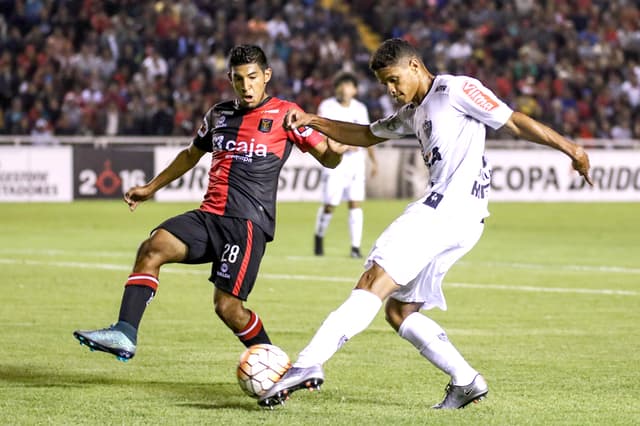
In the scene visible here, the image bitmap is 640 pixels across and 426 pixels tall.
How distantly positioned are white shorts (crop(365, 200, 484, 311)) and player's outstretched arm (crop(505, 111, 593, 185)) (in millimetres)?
566

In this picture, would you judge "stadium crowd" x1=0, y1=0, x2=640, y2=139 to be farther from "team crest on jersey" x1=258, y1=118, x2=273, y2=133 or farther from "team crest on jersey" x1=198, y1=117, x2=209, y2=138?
"team crest on jersey" x1=258, y1=118, x2=273, y2=133

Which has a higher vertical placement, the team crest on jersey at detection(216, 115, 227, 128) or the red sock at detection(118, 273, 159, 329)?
the team crest on jersey at detection(216, 115, 227, 128)

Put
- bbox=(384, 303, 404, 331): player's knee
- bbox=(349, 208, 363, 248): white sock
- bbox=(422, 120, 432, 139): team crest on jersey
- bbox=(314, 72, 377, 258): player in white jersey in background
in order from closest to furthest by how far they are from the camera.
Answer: bbox=(422, 120, 432, 139): team crest on jersey → bbox=(384, 303, 404, 331): player's knee → bbox=(349, 208, 363, 248): white sock → bbox=(314, 72, 377, 258): player in white jersey in background

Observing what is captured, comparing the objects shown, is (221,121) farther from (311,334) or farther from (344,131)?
(311,334)

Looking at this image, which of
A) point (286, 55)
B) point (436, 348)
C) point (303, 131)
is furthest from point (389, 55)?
point (286, 55)

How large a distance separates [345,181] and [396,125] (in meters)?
10.1

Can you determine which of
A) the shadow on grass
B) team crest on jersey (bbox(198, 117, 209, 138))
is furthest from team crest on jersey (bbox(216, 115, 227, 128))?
the shadow on grass

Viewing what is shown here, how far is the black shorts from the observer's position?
7.56 m

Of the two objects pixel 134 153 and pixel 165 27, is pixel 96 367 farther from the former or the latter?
pixel 165 27

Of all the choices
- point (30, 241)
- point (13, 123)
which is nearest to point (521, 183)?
point (13, 123)

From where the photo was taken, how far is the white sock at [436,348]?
6.96m

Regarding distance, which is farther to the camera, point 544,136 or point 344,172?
point 344,172

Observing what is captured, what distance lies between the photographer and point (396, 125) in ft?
23.9

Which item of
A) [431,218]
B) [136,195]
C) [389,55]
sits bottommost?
[136,195]
